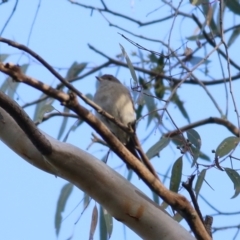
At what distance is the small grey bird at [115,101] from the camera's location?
3.28 m

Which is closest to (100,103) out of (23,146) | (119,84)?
(119,84)

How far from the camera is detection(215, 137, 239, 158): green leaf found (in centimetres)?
190

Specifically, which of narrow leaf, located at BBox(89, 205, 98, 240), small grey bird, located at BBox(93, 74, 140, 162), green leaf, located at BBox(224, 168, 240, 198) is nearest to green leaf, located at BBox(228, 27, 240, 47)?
small grey bird, located at BBox(93, 74, 140, 162)

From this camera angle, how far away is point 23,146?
1.54 m

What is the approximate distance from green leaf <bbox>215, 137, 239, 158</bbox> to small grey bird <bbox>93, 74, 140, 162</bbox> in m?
1.19

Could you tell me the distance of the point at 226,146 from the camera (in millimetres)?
1936

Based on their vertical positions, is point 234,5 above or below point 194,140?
above

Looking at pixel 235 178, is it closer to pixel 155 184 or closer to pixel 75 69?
pixel 155 184

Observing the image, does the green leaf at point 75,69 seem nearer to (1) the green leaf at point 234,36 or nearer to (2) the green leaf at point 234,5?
(1) the green leaf at point 234,36

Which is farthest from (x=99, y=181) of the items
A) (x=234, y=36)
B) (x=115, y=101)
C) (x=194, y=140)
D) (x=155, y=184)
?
(x=234, y=36)

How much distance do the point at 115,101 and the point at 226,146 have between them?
156cm

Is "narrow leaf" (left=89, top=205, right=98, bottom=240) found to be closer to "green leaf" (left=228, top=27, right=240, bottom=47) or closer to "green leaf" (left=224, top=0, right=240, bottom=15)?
"green leaf" (left=224, top=0, right=240, bottom=15)

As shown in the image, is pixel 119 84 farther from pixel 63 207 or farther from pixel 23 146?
pixel 23 146

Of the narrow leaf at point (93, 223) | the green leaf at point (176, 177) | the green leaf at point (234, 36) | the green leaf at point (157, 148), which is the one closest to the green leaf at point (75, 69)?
the green leaf at point (234, 36)
